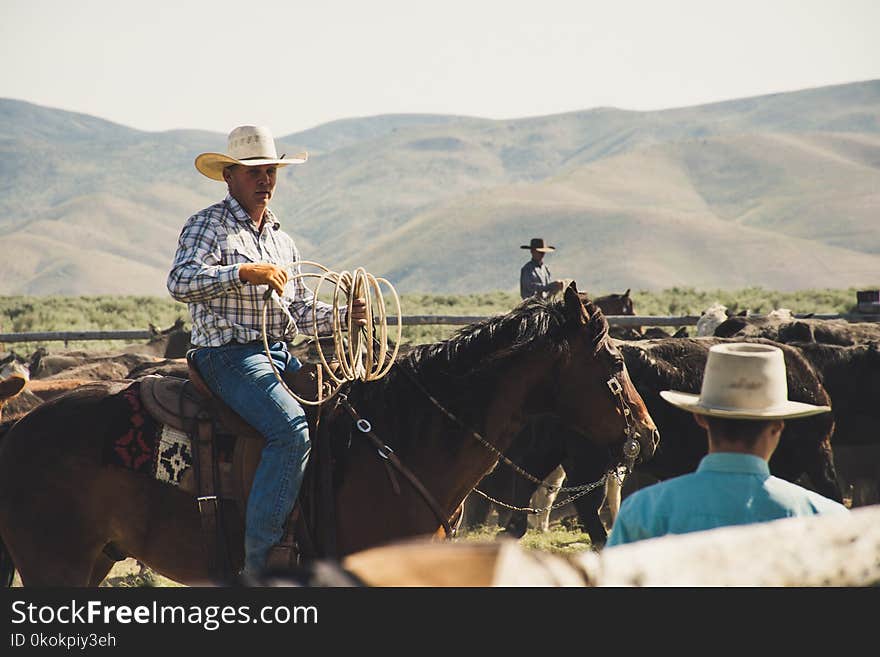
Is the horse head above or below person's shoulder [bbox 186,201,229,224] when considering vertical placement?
below

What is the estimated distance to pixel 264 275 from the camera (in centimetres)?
446

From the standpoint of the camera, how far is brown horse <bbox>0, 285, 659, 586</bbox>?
4789 mm

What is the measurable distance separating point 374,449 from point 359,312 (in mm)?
731

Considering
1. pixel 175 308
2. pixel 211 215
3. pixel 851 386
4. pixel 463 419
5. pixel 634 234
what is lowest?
pixel 175 308

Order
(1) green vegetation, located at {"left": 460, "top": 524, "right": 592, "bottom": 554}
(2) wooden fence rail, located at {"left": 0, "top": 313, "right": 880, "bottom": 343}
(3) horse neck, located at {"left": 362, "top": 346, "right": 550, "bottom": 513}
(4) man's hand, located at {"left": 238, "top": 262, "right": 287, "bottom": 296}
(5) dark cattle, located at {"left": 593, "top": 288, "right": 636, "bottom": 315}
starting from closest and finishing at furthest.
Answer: (4) man's hand, located at {"left": 238, "top": 262, "right": 287, "bottom": 296} → (3) horse neck, located at {"left": 362, "top": 346, "right": 550, "bottom": 513} → (1) green vegetation, located at {"left": 460, "top": 524, "right": 592, "bottom": 554} → (2) wooden fence rail, located at {"left": 0, "top": 313, "right": 880, "bottom": 343} → (5) dark cattle, located at {"left": 593, "top": 288, "right": 636, "bottom": 315}

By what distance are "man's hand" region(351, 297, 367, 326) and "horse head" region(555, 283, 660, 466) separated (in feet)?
3.24

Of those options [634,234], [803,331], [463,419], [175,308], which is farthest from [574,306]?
[634,234]

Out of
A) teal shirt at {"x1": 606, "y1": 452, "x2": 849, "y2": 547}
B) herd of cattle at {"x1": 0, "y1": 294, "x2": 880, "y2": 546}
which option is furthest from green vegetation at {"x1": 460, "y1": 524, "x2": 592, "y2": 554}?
teal shirt at {"x1": 606, "y1": 452, "x2": 849, "y2": 547}

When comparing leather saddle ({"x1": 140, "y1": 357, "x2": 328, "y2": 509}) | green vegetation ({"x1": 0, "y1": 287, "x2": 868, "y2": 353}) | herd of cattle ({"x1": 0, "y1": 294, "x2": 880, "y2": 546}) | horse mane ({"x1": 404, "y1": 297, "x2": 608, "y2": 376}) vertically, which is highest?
horse mane ({"x1": 404, "y1": 297, "x2": 608, "y2": 376})

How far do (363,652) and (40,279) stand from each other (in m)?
158

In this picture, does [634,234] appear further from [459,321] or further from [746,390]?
[746,390]

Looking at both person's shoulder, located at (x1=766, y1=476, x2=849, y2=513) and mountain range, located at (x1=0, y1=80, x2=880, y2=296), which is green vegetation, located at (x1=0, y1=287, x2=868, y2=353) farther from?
mountain range, located at (x1=0, y1=80, x2=880, y2=296)

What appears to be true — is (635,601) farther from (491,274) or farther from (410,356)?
(491,274)

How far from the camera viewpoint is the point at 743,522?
2670 mm
